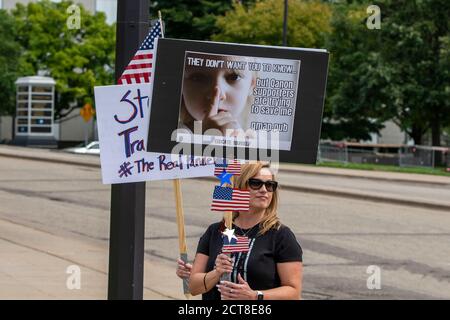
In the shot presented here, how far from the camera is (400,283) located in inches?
440

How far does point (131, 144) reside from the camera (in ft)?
16.9

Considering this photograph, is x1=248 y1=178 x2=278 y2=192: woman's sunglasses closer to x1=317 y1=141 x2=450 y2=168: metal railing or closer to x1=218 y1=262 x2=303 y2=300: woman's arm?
x1=218 y1=262 x2=303 y2=300: woman's arm

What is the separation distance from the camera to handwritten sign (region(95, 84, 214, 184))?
5105mm

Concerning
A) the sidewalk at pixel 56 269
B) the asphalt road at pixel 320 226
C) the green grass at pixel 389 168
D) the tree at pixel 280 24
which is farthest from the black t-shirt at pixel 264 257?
the tree at pixel 280 24

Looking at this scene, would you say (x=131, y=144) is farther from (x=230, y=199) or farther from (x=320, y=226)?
(x=320, y=226)

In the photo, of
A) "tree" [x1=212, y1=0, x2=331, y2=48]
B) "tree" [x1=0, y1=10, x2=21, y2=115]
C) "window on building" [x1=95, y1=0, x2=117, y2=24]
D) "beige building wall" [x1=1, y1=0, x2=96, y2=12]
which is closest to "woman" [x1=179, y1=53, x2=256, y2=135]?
"tree" [x1=212, y1=0, x2=331, y2=48]

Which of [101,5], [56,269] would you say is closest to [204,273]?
[56,269]

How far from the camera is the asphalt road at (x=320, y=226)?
1138 cm

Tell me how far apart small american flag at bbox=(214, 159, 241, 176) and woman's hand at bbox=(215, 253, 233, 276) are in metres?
0.45

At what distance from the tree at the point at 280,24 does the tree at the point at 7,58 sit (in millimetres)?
14169

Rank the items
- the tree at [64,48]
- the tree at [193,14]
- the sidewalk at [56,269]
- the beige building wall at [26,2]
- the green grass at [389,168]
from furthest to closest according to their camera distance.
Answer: the beige building wall at [26,2]
the tree at [193,14]
the tree at [64,48]
the green grass at [389,168]
the sidewalk at [56,269]

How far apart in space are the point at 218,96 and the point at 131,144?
2.20ft

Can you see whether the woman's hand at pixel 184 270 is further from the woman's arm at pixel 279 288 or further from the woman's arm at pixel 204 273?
the woman's arm at pixel 279 288

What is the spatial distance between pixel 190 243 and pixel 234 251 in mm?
9607
